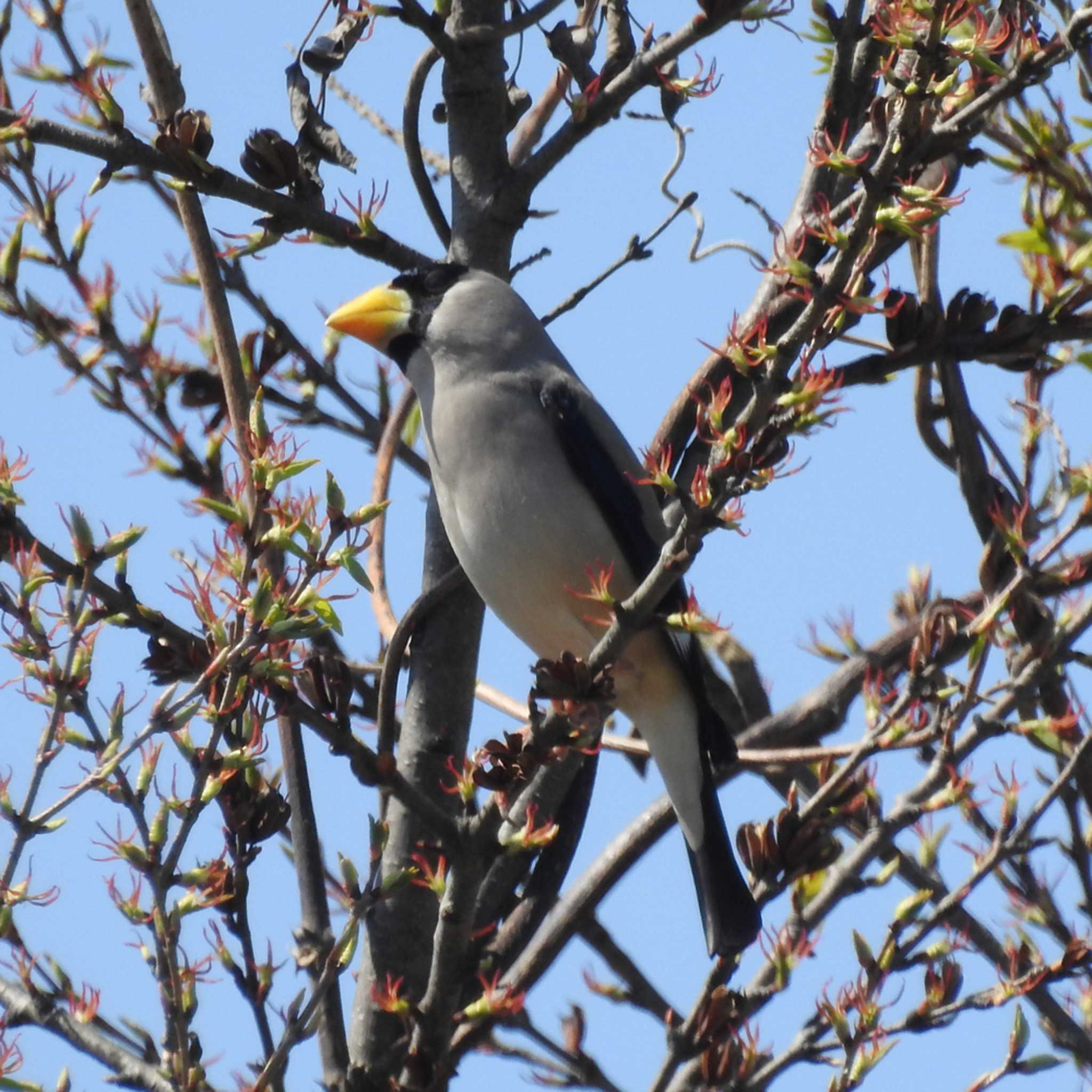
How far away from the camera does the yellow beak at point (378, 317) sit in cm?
409

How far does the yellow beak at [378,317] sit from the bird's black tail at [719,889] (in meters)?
1.42

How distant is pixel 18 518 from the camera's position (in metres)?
2.19

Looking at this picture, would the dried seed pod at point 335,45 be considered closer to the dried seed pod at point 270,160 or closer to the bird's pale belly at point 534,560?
the dried seed pod at point 270,160

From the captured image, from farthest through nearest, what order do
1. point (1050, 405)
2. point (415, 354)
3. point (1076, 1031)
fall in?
point (415, 354), point (1050, 405), point (1076, 1031)

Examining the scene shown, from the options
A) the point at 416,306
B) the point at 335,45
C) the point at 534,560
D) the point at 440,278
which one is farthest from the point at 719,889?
the point at 335,45

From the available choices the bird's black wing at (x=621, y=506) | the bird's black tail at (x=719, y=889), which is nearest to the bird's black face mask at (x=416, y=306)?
the bird's black wing at (x=621, y=506)

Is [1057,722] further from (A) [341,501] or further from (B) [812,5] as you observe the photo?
(B) [812,5]

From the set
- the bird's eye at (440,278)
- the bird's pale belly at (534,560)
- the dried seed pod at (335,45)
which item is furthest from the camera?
the bird's eye at (440,278)

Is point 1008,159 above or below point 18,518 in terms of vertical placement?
above

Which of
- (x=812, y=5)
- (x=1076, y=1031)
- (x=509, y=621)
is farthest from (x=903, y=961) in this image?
(x=812, y=5)

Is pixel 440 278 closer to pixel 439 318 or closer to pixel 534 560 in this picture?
pixel 439 318

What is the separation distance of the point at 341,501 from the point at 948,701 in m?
1.05

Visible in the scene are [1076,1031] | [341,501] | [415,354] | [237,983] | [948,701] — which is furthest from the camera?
[415,354]

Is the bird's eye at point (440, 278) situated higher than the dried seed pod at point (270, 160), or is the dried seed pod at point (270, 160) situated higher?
the bird's eye at point (440, 278)
